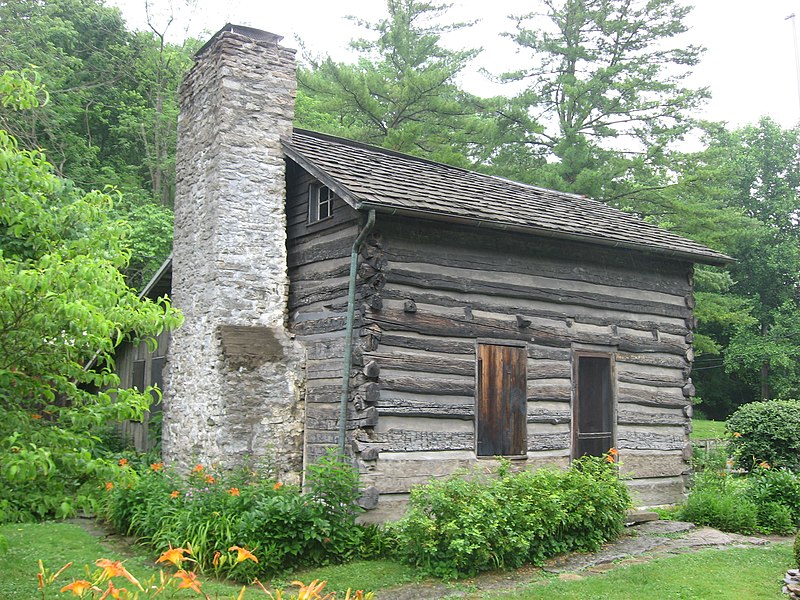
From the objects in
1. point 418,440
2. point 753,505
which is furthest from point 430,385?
point 753,505

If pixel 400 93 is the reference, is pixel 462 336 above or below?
below

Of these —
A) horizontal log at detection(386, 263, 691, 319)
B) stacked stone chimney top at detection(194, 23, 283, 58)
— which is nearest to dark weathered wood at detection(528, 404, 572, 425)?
horizontal log at detection(386, 263, 691, 319)

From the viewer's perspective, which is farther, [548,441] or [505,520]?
[548,441]

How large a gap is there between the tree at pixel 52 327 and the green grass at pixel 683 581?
418cm

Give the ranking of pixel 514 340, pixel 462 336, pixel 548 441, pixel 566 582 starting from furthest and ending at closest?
pixel 548 441, pixel 514 340, pixel 462 336, pixel 566 582

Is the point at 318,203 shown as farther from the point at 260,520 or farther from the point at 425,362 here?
the point at 260,520

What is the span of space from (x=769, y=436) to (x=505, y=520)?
8972mm

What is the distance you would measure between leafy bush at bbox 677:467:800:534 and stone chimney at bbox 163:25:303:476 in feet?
18.8

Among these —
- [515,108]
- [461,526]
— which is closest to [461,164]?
[515,108]

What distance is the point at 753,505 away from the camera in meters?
10.7

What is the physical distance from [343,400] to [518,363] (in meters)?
2.64

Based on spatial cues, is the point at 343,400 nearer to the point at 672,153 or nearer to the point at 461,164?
the point at 461,164

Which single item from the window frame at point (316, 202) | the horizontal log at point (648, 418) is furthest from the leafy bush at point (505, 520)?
the window frame at point (316, 202)

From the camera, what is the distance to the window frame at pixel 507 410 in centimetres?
1025
